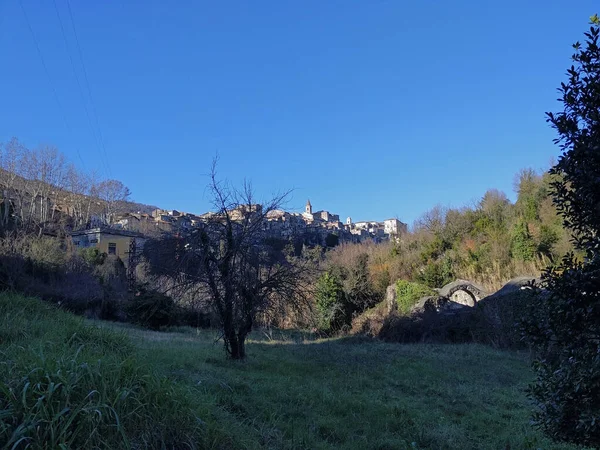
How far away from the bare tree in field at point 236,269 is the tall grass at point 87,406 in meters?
6.24

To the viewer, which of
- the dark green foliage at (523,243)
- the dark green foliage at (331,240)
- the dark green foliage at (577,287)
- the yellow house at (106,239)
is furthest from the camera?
the yellow house at (106,239)

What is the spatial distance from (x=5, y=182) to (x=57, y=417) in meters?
46.1

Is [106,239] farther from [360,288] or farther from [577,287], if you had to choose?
[577,287]

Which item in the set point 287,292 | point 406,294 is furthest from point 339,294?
point 287,292

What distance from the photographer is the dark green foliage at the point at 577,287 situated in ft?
8.02

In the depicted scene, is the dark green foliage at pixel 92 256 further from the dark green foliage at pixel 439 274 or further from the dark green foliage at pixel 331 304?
the dark green foliage at pixel 439 274

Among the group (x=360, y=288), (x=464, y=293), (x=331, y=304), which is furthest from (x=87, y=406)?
(x=360, y=288)

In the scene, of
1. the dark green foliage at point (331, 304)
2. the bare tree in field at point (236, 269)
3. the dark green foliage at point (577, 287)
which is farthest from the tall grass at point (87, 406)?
the dark green foliage at point (331, 304)

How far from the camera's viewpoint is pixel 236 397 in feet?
19.6

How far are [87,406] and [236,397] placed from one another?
3.43 metres

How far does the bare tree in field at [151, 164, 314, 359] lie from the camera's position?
10.3 metres

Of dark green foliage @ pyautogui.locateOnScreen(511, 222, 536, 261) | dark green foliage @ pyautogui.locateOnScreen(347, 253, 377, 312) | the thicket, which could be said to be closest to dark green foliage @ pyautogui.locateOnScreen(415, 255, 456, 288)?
the thicket

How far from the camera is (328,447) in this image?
4730 mm

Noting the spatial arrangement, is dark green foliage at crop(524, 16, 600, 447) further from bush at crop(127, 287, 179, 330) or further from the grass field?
bush at crop(127, 287, 179, 330)
